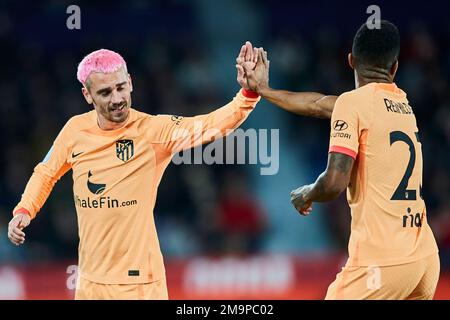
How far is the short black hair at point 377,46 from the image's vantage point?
18.0ft

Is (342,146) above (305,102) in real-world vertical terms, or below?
below

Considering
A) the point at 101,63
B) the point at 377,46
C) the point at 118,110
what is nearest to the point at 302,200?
the point at 377,46

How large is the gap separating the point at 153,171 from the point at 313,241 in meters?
6.85

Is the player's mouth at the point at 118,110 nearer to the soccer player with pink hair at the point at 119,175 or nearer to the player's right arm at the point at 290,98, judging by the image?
the soccer player with pink hair at the point at 119,175

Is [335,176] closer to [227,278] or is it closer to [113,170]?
[113,170]

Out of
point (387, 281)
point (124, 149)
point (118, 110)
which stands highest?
point (118, 110)

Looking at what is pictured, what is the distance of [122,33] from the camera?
14375mm

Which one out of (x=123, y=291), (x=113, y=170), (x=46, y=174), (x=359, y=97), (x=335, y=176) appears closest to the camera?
(x=335, y=176)

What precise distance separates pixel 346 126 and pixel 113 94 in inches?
63.4

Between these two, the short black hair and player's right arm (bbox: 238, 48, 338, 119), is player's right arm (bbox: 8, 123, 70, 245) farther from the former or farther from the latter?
the short black hair

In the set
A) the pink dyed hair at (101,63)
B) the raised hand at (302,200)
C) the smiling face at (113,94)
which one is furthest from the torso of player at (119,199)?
the raised hand at (302,200)

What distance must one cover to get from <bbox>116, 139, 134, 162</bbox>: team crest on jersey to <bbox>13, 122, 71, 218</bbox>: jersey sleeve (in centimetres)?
38

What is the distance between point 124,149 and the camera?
6211mm
